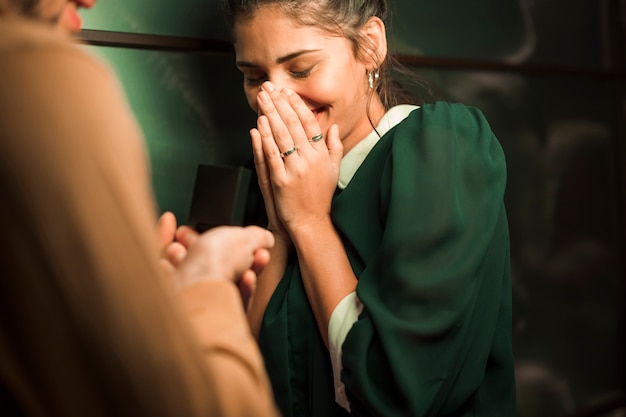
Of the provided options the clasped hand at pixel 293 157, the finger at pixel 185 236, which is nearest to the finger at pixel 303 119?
the clasped hand at pixel 293 157

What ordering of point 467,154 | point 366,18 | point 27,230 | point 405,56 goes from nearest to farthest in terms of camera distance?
point 27,230
point 467,154
point 366,18
point 405,56

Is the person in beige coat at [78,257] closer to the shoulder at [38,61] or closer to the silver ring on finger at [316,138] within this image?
the shoulder at [38,61]

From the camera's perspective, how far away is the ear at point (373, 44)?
3.23ft

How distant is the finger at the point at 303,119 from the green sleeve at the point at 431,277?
0.11 meters

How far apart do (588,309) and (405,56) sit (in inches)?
34.4

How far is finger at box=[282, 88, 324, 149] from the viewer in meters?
0.90

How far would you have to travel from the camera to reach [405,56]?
1369mm

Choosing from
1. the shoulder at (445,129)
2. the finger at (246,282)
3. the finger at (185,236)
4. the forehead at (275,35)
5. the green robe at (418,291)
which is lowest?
the green robe at (418,291)

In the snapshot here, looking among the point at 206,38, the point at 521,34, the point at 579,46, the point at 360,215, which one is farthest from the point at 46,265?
the point at 579,46

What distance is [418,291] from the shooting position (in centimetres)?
79

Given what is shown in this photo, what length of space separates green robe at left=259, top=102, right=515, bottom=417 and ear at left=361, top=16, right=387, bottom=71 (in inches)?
4.6

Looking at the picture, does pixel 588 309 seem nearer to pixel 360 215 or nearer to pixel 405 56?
pixel 405 56

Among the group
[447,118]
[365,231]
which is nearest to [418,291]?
[365,231]

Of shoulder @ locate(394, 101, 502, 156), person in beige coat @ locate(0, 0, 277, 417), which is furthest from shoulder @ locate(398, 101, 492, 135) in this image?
person in beige coat @ locate(0, 0, 277, 417)
